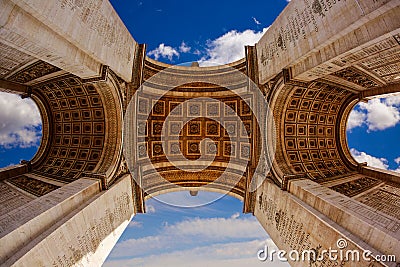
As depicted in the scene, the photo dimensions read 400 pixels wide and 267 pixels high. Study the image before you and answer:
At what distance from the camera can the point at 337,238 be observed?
935 cm

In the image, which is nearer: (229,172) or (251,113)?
(251,113)

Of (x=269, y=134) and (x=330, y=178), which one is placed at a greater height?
(x=269, y=134)

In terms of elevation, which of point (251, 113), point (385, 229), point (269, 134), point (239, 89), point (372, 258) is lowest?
point (372, 258)

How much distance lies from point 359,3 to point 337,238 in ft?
23.7

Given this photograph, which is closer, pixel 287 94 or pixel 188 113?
pixel 287 94

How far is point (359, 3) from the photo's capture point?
26.1 ft

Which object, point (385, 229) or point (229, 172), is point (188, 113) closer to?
point (229, 172)

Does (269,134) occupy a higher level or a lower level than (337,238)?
higher

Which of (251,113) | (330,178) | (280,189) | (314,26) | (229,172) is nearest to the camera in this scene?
(314,26)

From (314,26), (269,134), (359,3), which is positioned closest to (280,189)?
(269,134)

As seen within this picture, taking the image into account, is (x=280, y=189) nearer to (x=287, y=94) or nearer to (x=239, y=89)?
(x=287, y=94)

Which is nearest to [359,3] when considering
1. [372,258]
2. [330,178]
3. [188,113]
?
[372,258]

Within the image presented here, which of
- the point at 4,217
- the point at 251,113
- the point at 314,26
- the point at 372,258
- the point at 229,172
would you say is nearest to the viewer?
the point at 372,258

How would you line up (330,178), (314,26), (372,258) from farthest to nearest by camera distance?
(330,178) < (314,26) < (372,258)
